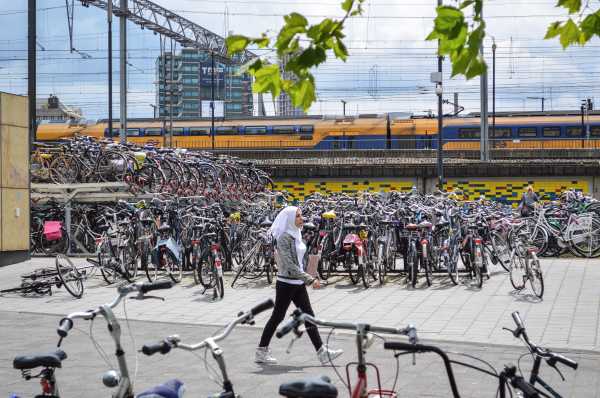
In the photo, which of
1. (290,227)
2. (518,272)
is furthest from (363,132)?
(290,227)

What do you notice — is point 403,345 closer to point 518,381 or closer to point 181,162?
point 518,381

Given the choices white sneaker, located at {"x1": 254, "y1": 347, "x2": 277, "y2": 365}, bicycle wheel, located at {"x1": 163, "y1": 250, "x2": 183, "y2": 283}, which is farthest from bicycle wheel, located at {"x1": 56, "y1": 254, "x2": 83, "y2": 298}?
white sneaker, located at {"x1": 254, "y1": 347, "x2": 277, "y2": 365}

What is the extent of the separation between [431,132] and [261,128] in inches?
350

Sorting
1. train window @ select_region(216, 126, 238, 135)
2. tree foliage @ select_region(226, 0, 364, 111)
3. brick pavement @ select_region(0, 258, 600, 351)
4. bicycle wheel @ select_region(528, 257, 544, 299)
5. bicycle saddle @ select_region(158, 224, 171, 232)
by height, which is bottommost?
brick pavement @ select_region(0, 258, 600, 351)

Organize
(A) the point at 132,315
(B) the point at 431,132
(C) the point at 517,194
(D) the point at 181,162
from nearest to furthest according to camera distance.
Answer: (A) the point at 132,315
(D) the point at 181,162
(C) the point at 517,194
(B) the point at 431,132

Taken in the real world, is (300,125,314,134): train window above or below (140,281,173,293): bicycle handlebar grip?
above

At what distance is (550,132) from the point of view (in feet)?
152

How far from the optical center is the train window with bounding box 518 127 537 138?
4644 cm

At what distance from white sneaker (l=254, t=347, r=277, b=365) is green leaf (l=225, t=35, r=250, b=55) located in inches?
203

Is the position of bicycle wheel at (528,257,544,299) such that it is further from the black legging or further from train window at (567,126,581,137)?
train window at (567,126,581,137)

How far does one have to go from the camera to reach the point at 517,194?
3678 cm

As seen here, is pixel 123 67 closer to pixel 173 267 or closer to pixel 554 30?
pixel 173 267

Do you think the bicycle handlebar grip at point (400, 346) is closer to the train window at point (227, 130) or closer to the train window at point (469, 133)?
the train window at point (469, 133)

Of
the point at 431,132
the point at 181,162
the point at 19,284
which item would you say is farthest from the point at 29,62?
the point at 431,132
